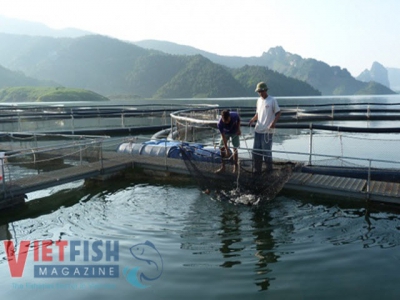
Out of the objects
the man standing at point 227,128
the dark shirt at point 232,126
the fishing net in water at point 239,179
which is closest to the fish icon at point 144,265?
the fishing net in water at point 239,179

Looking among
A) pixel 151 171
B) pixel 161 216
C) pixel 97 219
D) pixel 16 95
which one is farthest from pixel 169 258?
pixel 16 95

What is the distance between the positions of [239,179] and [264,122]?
61.4 inches

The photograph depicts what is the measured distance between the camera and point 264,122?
838 cm

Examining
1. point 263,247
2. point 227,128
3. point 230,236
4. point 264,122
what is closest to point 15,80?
point 227,128

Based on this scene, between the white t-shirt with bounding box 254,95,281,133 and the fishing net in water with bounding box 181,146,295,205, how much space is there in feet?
3.11

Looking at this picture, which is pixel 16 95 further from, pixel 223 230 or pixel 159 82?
pixel 223 230

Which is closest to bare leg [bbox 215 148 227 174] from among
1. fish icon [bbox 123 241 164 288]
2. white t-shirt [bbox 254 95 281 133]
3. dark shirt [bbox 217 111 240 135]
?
dark shirt [bbox 217 111 240 135]

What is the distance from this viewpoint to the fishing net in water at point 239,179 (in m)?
7.57

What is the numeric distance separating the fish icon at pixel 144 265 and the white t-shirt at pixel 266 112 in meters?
→ 4.16

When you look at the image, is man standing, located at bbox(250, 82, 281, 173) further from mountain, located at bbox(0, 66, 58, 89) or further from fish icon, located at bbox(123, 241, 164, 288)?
mountain, located at bbox(0, 66, 58, 89)

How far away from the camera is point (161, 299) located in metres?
4.41

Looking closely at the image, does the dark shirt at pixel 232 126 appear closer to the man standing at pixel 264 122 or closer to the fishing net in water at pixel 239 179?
the man standing at pixel 264 122

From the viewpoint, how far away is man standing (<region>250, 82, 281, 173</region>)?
807 centimetres

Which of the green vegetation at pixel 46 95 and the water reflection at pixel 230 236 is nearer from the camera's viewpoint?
the water reflection at pixel 230 236
